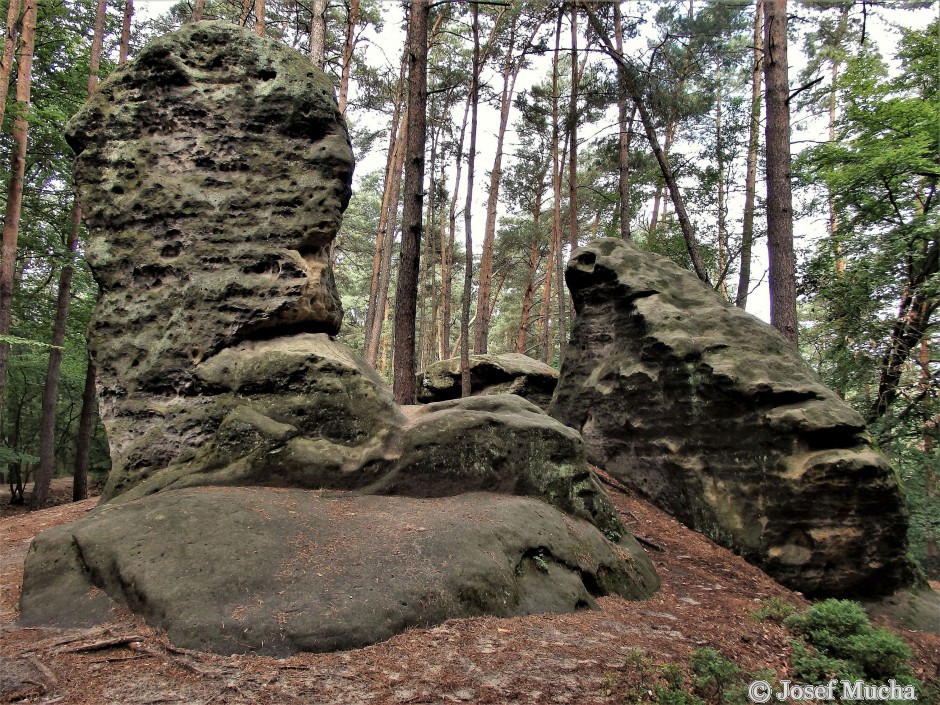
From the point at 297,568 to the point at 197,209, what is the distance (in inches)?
182

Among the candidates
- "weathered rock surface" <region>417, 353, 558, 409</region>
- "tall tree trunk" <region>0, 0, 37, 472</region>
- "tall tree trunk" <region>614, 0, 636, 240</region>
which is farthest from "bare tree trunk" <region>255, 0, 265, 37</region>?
"weathered rock surface" <region>417, 353, 558, 409</region>

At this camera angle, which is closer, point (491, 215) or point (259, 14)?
point (259, 14)

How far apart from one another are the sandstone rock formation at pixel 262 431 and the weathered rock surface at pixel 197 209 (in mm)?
24

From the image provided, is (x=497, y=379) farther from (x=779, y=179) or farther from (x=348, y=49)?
(x=348, y=49)

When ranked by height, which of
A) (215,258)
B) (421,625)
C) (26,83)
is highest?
(26,83)

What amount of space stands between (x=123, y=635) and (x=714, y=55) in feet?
56.3

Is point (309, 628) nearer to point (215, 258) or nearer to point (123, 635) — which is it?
point (123, 635)

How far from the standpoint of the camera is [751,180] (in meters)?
14.6

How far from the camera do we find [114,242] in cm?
618

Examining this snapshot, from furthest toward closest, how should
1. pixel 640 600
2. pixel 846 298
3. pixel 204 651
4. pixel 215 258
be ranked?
1. pixel 846 298
2. pixel 215 258
3. pixel 640 600
4. pixel 204 651

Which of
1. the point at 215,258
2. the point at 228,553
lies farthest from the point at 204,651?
the point at 215,258

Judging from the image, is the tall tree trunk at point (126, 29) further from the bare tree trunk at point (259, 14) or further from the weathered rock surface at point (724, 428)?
the weathered rock surface at point (724, 428)

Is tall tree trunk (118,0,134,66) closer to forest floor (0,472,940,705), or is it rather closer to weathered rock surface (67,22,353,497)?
weathered rock surface (67,22,353,497)

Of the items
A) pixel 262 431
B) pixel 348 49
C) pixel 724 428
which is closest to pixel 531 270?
pixel 348 49
